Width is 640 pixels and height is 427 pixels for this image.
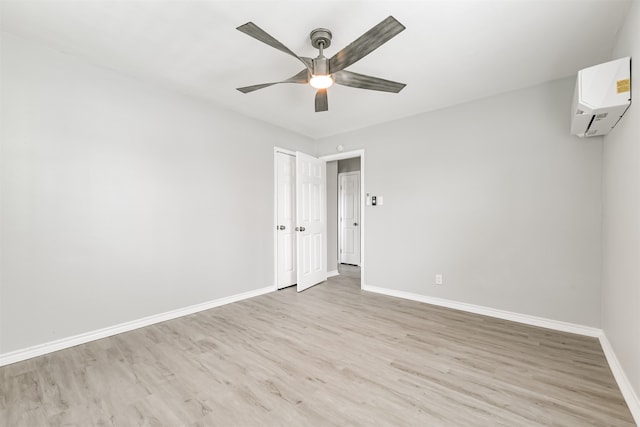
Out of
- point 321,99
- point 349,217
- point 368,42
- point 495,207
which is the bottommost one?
point 349,217

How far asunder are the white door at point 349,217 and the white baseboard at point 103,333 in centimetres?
335

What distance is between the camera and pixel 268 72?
261 centimetres

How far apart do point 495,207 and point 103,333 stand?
4.30 meters

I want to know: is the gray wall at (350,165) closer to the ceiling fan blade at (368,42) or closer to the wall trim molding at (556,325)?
the wall trim molding at (556,325)

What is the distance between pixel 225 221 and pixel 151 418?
2.30 m

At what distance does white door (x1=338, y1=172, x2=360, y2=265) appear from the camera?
21.0 ft

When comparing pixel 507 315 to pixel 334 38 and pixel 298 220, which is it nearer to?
pixel 298 220

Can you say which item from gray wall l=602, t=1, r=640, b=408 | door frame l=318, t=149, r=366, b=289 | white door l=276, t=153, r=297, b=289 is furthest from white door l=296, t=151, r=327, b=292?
gray wall l=602, t=1, r=640, b=408

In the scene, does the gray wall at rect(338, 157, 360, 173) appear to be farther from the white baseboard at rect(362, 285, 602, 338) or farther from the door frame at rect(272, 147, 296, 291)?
the white baseboard at rect(362, 285, 602, 338)

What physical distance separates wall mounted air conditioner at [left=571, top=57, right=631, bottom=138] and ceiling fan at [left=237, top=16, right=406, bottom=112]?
1.32 m

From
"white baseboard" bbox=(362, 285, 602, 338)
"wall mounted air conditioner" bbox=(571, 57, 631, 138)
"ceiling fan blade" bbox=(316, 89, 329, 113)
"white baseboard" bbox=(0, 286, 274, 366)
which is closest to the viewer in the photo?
"wall mounted air conditioner" bbox=(571, 57, 631, 138)

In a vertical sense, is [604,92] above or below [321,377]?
above

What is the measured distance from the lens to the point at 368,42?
5.59ft

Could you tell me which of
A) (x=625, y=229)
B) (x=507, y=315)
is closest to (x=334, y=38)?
(x=625, y=229)
